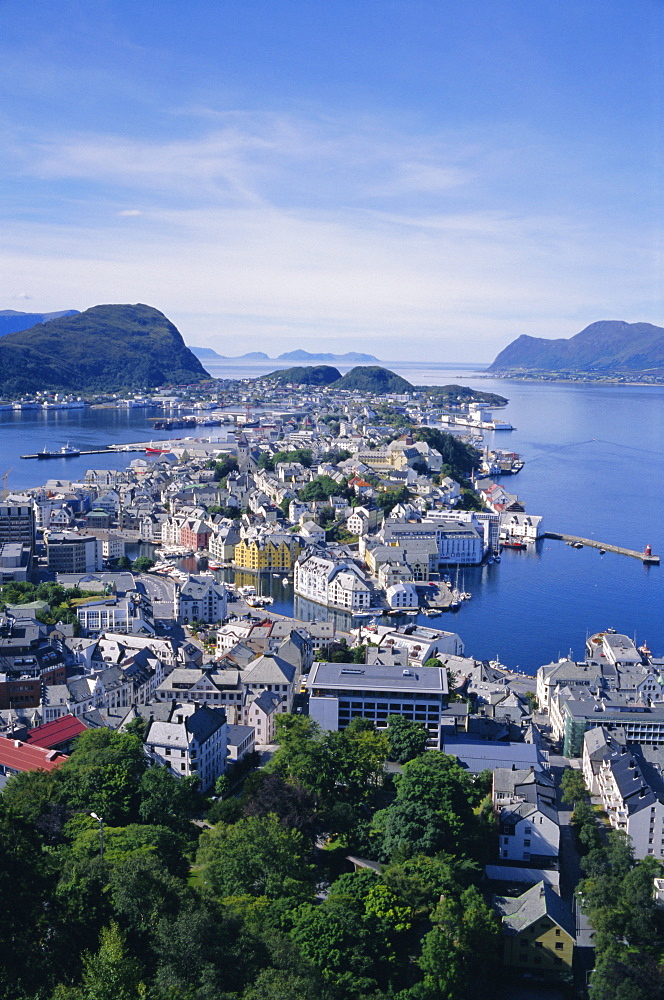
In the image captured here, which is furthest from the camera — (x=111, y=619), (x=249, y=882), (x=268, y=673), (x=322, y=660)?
(x=111, y=619)

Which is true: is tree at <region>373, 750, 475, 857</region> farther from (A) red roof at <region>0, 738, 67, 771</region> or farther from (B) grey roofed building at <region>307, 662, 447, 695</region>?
(A) red roof at <region>0, 738, 67, 771</region>

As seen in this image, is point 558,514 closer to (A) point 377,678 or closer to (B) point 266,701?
(A) point 377,678

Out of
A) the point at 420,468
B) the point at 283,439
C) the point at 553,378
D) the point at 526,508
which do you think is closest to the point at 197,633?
the point at 526,508

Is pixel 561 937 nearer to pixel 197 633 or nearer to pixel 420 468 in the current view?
pixel 197 633

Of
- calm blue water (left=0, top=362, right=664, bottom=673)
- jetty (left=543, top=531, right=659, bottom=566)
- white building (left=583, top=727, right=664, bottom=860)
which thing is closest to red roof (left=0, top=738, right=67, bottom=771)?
white building (left=583, top=727, right=664, bottom=860)

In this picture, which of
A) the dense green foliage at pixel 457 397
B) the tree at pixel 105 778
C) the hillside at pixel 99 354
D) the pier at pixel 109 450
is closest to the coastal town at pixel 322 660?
the tree at pixel 105 778

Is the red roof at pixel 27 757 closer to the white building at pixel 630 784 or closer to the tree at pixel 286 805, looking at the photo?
the tree at pixel 286 805

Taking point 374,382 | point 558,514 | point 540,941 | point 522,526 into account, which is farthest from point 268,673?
point 374,382

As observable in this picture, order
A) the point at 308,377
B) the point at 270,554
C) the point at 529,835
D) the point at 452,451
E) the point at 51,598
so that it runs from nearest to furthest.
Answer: the point at 529,835 → the point at 51,598 → the point at 270,554 → the point at 452,451 → the point at 308,377
